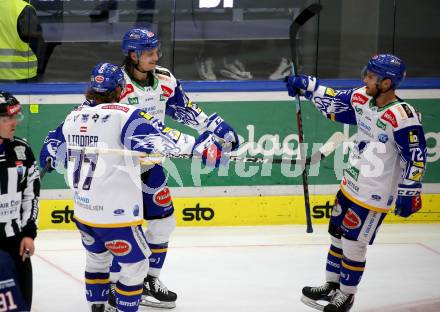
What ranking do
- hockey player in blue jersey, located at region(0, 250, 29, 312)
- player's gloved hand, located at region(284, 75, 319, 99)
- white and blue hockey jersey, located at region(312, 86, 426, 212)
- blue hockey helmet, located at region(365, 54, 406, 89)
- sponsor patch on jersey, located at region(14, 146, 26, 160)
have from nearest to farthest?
hockey player in blue jersey, located at region(0, 250, 29, 312), sponsor patch on jersey, located at region(14, 146, 26, 160), white and blue hockey jersey, located at region(312, 86, 426, 212), blue hockey helmet, located at region(365, 54, 406, 89), player's gloved hand, located at region(284, 75, 319, 99)

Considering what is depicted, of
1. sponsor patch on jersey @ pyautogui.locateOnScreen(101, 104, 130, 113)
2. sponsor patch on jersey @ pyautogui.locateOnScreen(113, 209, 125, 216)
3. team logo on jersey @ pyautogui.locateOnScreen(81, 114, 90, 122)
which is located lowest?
sponsor patch on jersey @ pyautogui.locateOnScreen(113, 209, 125, 216)

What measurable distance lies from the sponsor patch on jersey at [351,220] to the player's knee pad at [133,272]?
1160mm

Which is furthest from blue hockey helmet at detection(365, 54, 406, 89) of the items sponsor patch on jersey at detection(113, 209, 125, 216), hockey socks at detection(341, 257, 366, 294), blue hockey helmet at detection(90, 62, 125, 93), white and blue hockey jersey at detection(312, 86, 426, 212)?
sponsor patch on jersey at detection(113, 209, 125, 216)

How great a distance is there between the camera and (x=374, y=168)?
4.95 m

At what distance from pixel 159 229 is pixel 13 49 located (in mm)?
2331

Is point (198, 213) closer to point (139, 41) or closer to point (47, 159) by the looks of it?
point (139, 41)

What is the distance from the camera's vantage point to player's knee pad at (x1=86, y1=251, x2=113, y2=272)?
4582mm

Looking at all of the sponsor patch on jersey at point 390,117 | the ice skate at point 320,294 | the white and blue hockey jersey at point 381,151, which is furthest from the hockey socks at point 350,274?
the sponsor patch on jersey at point 390,117

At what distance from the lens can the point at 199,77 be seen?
23.6 feet

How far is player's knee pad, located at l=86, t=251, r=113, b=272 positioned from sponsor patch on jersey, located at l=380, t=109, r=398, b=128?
5.16 feet

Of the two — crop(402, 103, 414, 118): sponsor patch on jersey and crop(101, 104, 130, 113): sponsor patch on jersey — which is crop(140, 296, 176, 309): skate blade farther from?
crop(402, 103, 414, 118): sponsor patch on jersey

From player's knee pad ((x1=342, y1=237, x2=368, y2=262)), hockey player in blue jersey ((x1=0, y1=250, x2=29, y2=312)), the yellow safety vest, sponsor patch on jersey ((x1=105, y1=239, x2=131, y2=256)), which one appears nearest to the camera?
hockey player in blue jersey ((x1=0, y1=250, x2=29, y2=312))

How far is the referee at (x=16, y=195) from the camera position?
3918 millimetres

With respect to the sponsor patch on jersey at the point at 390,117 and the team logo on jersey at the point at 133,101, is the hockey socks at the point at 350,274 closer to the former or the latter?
the sponsor patch on jersey at the point at 390,117
